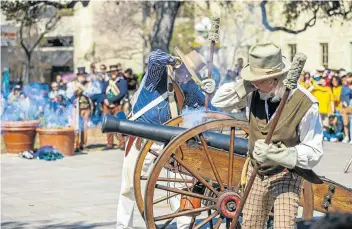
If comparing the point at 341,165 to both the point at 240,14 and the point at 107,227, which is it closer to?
the point at 107,227

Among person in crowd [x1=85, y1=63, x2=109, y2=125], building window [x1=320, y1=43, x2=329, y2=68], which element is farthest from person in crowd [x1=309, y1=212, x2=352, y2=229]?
building window [x1=320, y1=43, x2=329, y2=68]

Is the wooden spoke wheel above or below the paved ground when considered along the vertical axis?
above

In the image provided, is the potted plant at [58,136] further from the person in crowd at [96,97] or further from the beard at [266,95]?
the beard at [266,95]

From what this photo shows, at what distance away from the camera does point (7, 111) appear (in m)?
17.6

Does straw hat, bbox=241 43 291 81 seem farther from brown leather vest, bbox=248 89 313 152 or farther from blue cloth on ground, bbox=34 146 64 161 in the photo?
blue cloth on ground, bbox=34 146 64 161

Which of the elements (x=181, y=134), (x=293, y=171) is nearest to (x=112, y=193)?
(x=181, y=134)

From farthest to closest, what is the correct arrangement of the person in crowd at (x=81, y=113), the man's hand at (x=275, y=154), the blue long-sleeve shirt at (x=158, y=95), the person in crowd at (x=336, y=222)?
the person in crowd at (x=81, y=113) < the blue long-sleeve shirt at (x=158, y=95) < the man's hand at (x=275, y=154) < the person in crowd at (x=336, y=222)

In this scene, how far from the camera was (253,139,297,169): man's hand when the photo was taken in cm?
469

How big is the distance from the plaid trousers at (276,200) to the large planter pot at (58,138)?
1089 cm

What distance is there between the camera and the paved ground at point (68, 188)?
29.5 feet

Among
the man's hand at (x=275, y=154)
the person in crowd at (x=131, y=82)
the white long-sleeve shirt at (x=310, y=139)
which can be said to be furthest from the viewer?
the person in crowd at (x=131, y=82)

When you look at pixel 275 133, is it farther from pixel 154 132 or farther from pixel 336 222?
pixel 336 222

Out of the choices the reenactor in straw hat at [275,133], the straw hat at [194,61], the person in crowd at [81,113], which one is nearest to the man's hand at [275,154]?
the reenactor in straw hat at [275,133]

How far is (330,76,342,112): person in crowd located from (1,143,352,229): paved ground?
2.31m
